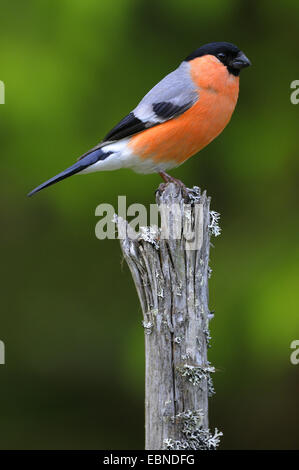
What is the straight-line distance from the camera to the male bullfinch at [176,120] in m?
4.40

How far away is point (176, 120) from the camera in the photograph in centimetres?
441

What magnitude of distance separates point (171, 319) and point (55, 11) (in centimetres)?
296

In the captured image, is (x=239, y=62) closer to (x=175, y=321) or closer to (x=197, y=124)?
(x=197, y=124)

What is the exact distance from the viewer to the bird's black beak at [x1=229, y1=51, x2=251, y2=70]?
4.53 m

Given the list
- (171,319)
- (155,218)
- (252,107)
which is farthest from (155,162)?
(252,107)

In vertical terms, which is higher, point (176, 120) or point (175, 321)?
point (176, 120)

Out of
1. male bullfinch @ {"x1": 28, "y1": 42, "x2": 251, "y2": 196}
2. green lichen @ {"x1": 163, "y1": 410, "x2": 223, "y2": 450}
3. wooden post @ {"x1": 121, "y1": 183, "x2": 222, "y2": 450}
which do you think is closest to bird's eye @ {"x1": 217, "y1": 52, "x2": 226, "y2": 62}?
male bullfinch @ {"x1": 28, "y1": 42, "x2": 251, "y2": 196}

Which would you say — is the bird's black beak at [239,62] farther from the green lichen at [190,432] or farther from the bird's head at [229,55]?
the green lichen at [190,432]

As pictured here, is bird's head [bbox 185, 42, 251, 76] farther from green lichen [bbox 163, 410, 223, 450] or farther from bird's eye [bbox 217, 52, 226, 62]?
green lichen [bbox 163, 410, 223, 450]

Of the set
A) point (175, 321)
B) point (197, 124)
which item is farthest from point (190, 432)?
point (197, 124)

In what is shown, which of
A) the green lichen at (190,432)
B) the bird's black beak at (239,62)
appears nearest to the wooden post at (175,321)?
the green lichen at (190,432)

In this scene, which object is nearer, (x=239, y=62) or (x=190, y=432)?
(x=190, y=432)

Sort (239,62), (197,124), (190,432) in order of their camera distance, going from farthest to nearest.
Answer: (239,62) → (197,124) → (190,432)

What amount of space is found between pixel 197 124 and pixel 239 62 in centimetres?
48
